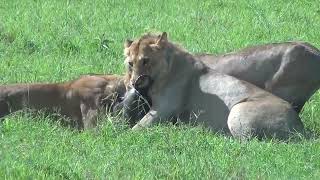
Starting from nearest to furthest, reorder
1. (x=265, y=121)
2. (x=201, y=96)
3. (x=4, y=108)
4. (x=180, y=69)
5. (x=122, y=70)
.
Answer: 1. (x=265, y=121)
2. (x=4, y=108)
3. (x=201, y=96)
4. (x=180, y=69)
5. (x=122, y=70)

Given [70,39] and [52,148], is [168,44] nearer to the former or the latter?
[52,148]

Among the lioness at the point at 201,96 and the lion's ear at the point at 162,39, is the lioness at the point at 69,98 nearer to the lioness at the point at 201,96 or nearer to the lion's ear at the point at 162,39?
the lioness at the point at 201,96

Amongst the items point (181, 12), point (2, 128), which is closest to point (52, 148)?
point (2, 128)

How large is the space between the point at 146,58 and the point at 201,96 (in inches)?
29.2

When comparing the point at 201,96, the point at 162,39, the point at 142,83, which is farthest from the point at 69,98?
the point at 201,96

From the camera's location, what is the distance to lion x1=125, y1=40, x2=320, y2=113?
35.9ft

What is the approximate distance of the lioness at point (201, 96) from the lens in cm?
1002

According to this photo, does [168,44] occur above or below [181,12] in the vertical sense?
above

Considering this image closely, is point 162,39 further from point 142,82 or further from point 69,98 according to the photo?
point 69,98

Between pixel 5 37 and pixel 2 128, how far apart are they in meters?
4.76

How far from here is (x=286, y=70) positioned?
10.9m

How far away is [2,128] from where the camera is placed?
373 inches

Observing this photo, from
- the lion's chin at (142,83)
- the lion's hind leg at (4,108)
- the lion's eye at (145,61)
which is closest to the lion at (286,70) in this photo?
the lion's eye at (145,61)

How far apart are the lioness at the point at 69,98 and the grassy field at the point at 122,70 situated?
32 centimetres
